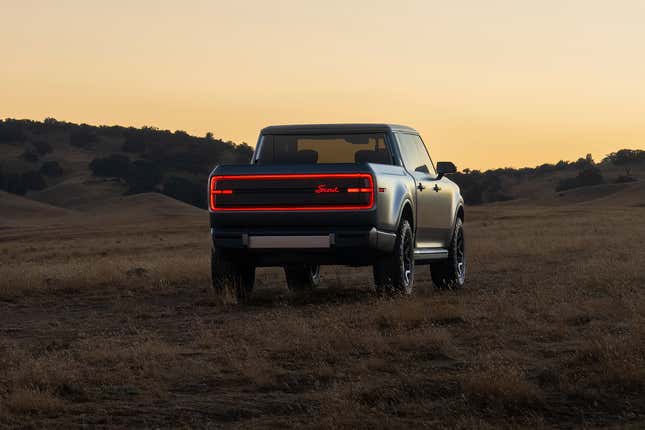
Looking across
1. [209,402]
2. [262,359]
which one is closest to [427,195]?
[262,359]

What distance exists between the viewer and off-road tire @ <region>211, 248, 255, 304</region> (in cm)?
1296

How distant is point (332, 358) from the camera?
853 centimetres

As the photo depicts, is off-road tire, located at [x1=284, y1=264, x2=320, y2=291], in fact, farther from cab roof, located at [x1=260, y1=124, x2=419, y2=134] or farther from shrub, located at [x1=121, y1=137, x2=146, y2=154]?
shrub, located at [x1=121, y1=137, x2=146, y2=154]

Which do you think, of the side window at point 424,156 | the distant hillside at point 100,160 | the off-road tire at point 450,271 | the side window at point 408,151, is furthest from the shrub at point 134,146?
the side window at point 408,151

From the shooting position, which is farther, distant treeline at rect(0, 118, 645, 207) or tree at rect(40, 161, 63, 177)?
tree at rect(40, 161, 63, 177)

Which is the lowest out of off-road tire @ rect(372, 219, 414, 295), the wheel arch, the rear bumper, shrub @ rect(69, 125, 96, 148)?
off-road tire @ rect(372, 219, 414, 295)

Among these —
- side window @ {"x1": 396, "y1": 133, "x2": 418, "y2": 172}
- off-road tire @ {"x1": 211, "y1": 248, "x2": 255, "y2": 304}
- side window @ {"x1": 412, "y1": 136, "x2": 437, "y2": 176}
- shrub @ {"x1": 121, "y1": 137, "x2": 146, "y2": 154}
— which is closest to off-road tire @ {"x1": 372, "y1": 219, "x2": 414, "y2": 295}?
side window @ {"x1": 396, "y1": 133, "x2": 418, "y2": 172}

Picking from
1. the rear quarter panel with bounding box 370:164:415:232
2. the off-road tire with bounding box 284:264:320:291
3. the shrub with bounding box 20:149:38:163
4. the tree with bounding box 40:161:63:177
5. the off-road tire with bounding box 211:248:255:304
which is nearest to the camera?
the rear quarter panel with bounding box 370:164:415:232

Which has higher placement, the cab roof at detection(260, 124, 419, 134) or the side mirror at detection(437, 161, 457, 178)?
the cab roof at detection(260, 124, 419, 134)

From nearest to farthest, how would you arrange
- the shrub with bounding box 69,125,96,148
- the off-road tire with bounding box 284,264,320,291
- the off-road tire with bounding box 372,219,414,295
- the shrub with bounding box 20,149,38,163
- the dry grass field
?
the dry grass field → the off-road tire with bounding box 372,219,414,295 → the off-road tire with bounding box 284,264,320,291 → the shrub with bounding box 20,149,38,163 → the shrub with bounding box 69,125,96,148

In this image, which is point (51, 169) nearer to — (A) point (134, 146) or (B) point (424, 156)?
(A) point (134, 146)

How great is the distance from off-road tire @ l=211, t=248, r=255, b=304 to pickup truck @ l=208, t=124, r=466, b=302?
1 cm

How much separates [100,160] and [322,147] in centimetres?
12388

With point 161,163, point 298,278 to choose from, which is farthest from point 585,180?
point 298,278
